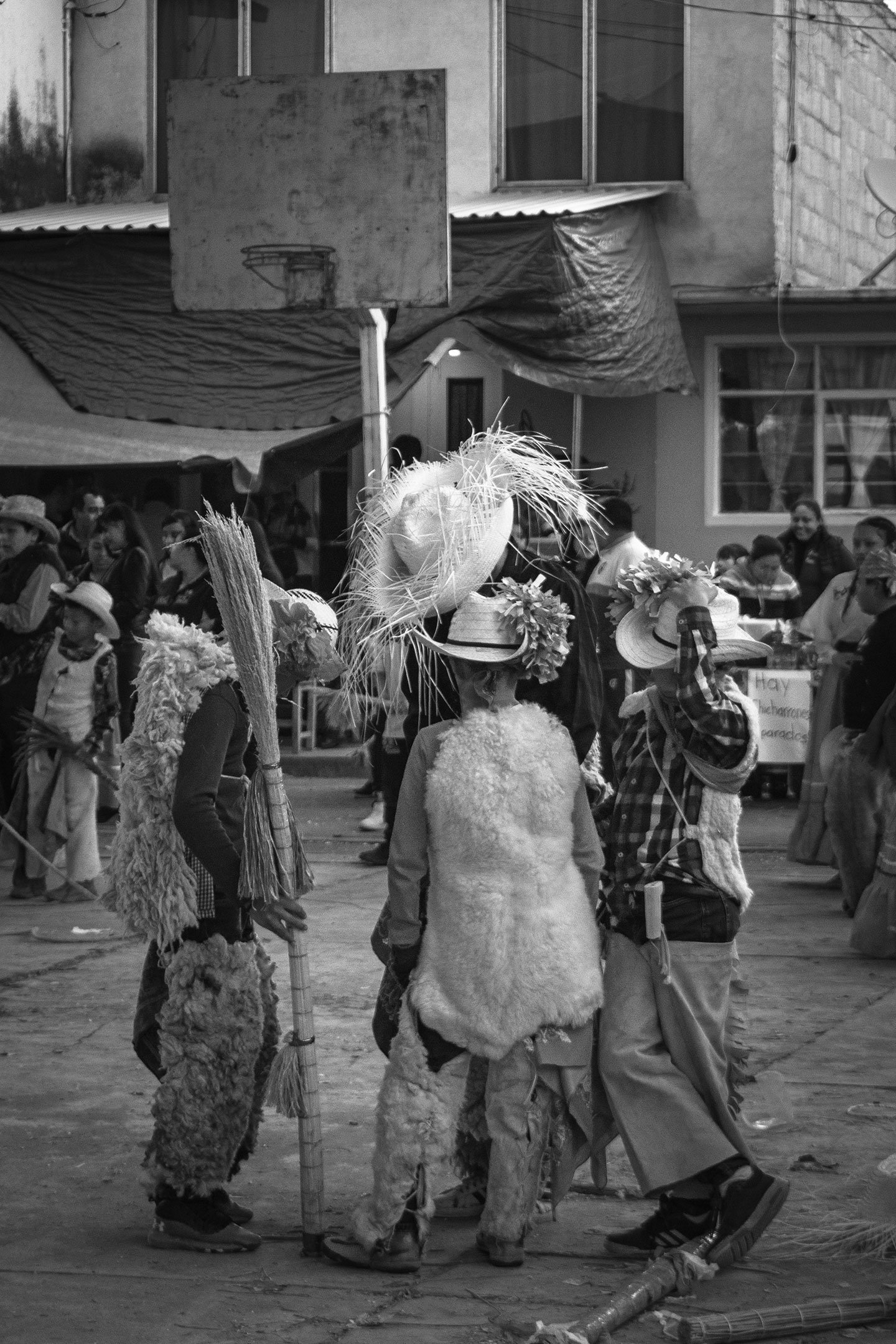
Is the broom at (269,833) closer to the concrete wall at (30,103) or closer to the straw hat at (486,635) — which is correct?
the straw hat at (486,635)

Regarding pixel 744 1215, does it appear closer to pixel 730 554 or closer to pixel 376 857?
pixel 376 857

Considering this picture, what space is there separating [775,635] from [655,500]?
3995 millimetres

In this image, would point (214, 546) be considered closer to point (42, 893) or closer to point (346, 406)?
point (42, 893)

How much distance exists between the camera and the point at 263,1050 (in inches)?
178

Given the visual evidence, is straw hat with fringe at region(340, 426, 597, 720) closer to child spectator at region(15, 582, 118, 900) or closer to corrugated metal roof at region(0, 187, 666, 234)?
child spectator at region(15, 582, 118, 900)

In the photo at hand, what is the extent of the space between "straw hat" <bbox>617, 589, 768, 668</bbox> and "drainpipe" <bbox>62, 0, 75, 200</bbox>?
14.1 m

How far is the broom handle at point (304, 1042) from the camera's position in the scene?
13.9 ft

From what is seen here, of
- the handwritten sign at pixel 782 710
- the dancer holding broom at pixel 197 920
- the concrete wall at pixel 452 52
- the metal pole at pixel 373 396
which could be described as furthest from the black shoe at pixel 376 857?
the concrete wall at pixel 452 52

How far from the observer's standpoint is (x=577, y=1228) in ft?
14.9

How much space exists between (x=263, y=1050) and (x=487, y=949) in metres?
0.73

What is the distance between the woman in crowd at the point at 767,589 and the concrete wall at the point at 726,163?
390cm

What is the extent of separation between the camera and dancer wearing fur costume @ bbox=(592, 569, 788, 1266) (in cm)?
422

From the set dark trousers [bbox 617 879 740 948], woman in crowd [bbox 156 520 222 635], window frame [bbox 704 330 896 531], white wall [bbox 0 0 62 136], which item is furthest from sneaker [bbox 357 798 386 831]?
white wall [bbox 0 0 62 136]

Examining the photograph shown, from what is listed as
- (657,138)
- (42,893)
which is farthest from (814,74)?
(42,893)
